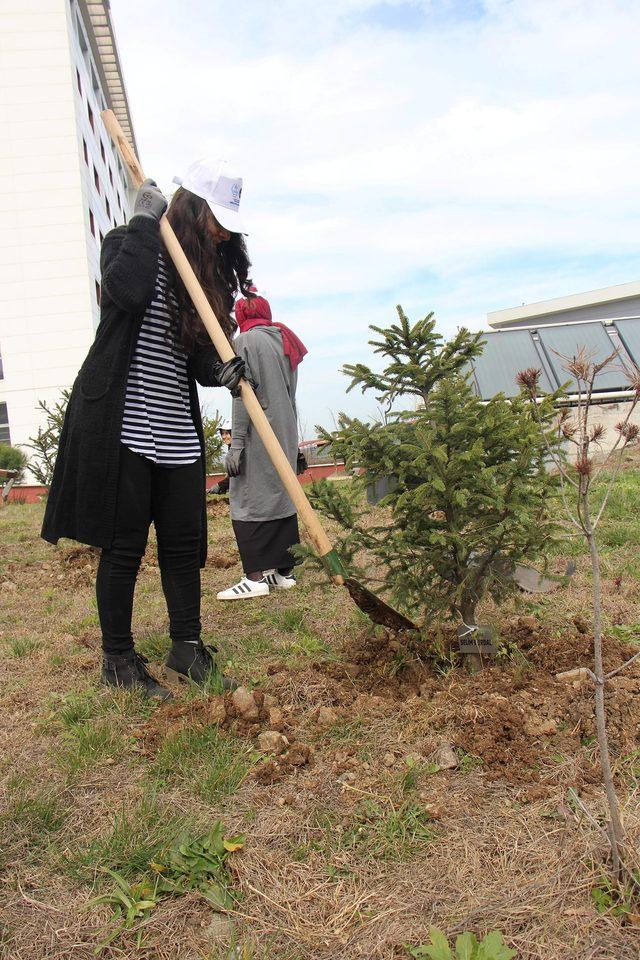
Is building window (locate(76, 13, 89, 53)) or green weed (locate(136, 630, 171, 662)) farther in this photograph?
building window (locate(76, 13, 89, 53))

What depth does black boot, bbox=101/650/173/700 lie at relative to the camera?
2.72m

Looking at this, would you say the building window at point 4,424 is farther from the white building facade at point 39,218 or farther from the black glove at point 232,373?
the black glove at point 232,373

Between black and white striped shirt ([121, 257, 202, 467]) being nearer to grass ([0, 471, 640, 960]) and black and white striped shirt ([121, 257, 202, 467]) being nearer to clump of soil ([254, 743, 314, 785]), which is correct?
grass ([0, 471, 640, 960])

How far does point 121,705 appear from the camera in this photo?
2.59m

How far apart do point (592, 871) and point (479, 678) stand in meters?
0.95

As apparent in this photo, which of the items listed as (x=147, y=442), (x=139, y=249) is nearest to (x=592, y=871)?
(x=147, y=442)

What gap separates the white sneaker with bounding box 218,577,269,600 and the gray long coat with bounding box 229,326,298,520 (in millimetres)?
421

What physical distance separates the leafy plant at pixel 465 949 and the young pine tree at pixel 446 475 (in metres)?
1.15

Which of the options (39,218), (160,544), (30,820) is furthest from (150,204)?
(39,218)

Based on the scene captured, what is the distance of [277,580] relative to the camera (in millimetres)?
4570

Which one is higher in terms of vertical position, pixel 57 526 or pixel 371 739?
pixel 57 526

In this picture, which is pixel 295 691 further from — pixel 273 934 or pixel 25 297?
pixel 25 297

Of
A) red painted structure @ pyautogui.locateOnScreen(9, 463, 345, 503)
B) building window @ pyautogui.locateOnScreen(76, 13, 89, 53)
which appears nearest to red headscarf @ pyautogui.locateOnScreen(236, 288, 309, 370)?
red painted structure @ pyautogui.locateOnScreen(9, 463, 345, 503)

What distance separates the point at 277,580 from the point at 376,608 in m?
1.93
